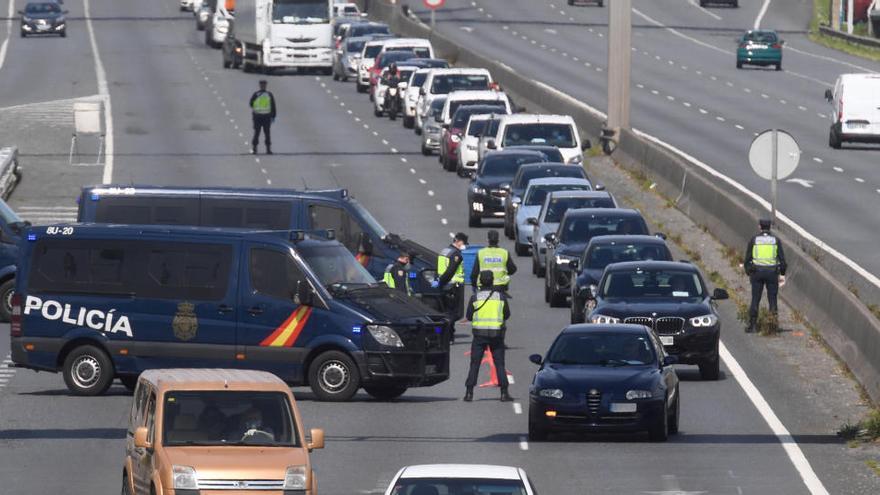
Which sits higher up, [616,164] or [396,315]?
[396,315]

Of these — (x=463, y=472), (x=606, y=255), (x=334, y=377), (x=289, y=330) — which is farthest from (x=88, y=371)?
(x=463, y=472)

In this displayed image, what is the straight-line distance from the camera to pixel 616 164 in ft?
168

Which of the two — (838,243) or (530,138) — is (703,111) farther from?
(838,243)

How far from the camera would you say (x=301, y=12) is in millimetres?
77000

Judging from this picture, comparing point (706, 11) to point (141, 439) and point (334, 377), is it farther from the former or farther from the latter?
point (141, 439)

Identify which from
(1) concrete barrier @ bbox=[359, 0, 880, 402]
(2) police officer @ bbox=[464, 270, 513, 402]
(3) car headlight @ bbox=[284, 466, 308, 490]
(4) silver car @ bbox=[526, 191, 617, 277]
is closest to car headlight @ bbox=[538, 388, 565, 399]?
(2) police officer @ bbox=[464, 270, 513, 402]

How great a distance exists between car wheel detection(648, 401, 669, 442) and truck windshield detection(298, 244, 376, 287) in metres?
4.95

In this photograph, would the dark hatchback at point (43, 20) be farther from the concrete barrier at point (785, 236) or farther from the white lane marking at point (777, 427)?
the white lane marking at point (777, 427)

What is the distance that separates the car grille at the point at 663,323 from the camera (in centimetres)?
2688

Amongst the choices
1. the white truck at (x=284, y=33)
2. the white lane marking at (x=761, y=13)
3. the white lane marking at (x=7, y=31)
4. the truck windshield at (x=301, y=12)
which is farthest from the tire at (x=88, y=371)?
the white lane marking at (x=761, y=13)

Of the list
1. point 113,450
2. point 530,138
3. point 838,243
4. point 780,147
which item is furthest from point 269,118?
point 113,450

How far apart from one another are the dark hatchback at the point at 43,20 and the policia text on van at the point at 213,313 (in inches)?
2811

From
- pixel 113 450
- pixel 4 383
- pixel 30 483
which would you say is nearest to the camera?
pixel 30 483

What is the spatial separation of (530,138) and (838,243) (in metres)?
10.9
